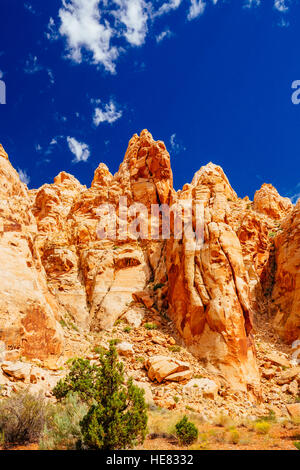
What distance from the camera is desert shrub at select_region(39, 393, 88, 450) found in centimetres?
775

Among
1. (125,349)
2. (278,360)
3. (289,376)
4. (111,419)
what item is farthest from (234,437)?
(278,360)

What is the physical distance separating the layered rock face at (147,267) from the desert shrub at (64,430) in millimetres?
6402

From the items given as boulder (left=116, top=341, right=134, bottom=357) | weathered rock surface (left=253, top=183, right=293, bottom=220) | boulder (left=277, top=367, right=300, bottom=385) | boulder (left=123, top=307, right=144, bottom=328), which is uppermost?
weathered rock surface (left=253, top=183, right=293, bottom=220)

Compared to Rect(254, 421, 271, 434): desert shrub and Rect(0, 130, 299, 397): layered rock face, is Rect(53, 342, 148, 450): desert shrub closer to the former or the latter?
Rect(254, 421, 271, 434): desert shrub

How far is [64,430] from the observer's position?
26.6ft

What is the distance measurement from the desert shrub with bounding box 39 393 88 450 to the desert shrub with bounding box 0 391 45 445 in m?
0.40

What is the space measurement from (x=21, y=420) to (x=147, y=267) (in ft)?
60.7

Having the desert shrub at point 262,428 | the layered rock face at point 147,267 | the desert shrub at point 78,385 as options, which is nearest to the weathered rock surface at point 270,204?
the layered rock face at point 147,267

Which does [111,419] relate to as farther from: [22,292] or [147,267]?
[147,267]

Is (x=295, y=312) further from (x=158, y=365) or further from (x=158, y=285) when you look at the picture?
(x=158, y=365)

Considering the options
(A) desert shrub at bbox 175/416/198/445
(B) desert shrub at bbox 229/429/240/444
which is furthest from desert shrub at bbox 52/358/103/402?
(B) desert shrub at bbox 229/429/240/444

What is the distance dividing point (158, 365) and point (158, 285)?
8.89 meters

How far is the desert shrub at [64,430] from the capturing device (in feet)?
25.4

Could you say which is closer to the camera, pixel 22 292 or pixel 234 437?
pixel 234 437
